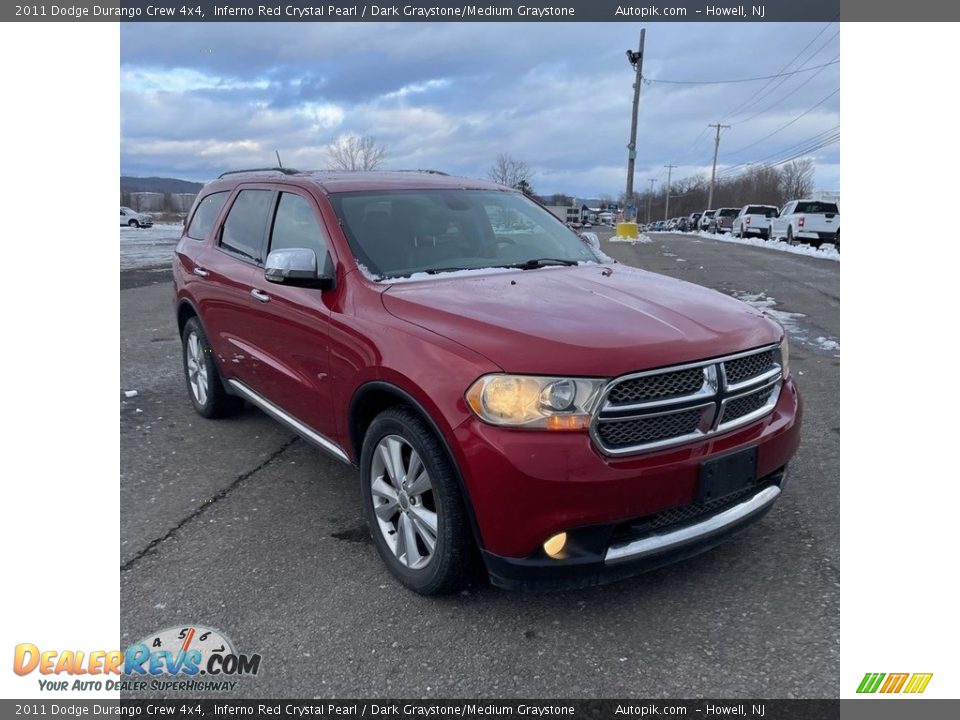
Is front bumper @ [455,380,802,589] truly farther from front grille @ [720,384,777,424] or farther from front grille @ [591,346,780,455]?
front grille @ [720,384,777,424]

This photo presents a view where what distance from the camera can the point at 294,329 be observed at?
3.79m

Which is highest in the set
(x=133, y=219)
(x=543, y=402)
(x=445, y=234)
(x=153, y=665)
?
(x=133, y=219)

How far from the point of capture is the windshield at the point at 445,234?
12.1 ft

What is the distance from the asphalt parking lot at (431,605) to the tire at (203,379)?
77 centimetres

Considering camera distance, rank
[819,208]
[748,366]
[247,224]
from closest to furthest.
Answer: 1. [748,366]
2. [247,224]
3. [819,208]

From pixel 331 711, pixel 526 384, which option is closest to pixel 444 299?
pixel 526 384

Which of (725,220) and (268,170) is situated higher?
(725,220)

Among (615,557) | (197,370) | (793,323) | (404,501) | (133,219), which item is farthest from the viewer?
(133,219)

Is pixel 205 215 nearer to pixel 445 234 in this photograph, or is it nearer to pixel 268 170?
pixel 268 170

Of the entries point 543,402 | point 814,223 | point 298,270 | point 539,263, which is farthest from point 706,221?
point 543,402

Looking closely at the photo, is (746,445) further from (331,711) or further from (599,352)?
(331,711)

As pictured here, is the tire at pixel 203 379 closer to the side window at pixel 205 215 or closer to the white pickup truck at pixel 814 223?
the side window at pixel 205 215

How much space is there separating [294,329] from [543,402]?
5.77ft
